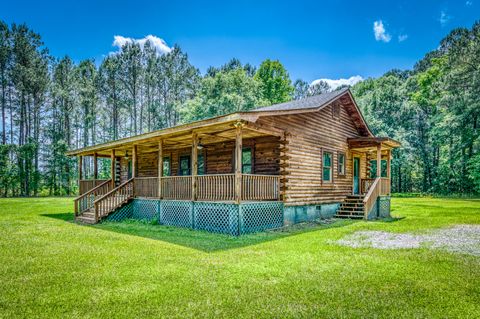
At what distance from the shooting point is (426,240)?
382 inches

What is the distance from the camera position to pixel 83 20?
33.6 meters

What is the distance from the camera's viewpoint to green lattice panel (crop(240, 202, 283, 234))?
441 inches

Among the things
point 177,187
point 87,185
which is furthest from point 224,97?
→ point 177,187

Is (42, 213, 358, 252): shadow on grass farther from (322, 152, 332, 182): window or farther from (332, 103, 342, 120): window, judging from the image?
(332, 103, 342, 120): window

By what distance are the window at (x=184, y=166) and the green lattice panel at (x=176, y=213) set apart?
4538 mm

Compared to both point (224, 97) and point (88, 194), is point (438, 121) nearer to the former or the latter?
point (224, 97)

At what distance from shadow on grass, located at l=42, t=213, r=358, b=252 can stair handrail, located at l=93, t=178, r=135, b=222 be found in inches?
25.3

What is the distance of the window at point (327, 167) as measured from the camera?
1619cm

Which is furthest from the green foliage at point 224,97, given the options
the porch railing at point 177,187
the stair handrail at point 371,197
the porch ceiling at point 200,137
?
the porch railing at point 177,187

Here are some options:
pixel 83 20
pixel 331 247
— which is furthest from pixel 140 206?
pixel 83 20

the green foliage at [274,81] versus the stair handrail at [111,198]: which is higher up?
the green foliage at [274,81]

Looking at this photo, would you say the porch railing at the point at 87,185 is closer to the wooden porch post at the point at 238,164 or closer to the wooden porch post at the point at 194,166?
the wooden porch post at the point at 194,166

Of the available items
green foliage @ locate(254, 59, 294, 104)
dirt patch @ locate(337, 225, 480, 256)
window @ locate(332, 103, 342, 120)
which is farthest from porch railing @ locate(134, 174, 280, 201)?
green foliage @ locate(254, 59, 294, 104)

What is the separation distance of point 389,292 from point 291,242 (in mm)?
4372
